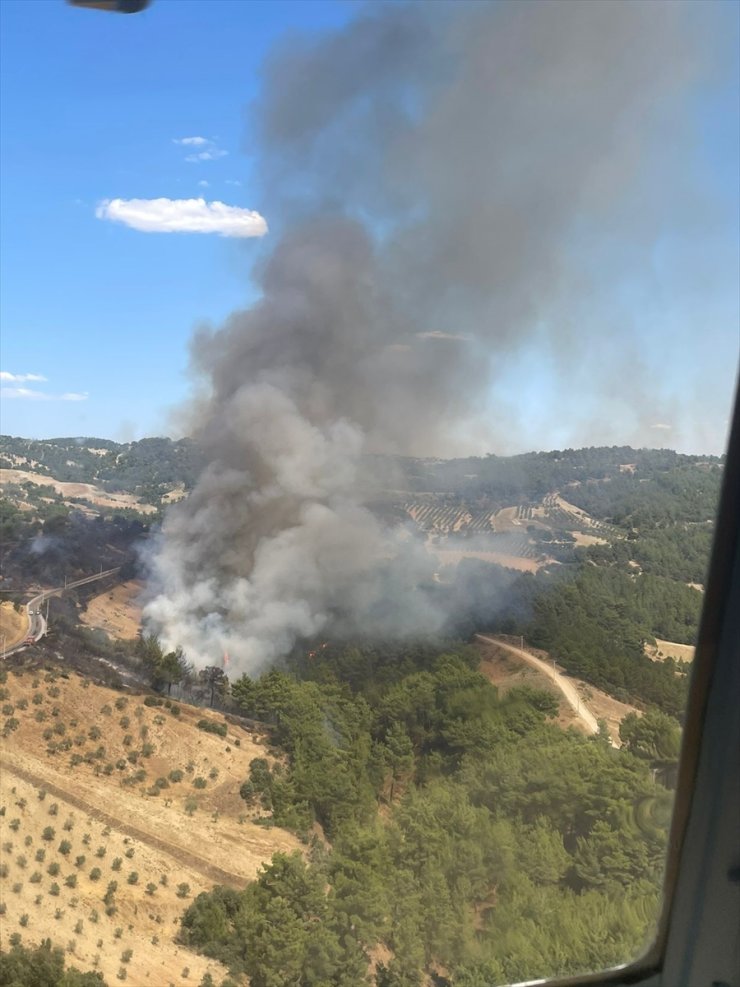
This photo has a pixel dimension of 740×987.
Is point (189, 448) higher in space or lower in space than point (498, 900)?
higher

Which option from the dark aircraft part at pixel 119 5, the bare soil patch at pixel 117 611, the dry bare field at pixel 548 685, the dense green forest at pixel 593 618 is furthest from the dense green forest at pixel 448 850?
the bare soil patch at pixel 117 611

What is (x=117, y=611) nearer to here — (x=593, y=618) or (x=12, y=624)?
(x=12, y=624)

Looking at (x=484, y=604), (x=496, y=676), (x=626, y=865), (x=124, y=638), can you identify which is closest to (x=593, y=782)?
(x=626, y=865)

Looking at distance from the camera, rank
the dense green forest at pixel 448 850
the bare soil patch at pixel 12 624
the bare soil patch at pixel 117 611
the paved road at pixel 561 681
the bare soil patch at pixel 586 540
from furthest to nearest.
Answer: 1. the bare soil patch at pixel 117 611
2. the bare soil patch at pixel 586 540
3. the bare soil patch at pixel 12 624
4. the paved road at pixel 561 681
5. the dense green forest at pixel 448 850

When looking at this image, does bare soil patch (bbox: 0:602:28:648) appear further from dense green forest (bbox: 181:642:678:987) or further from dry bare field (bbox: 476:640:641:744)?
→ dry bare field (bbox: 476:640:641:744)

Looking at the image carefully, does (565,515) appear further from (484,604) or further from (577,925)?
(577,925)

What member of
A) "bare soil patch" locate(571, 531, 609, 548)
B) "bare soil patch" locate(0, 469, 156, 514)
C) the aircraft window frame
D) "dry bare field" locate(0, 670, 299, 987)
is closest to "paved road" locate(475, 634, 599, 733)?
"bare soil patch" locate(571, 531, 609, 548)

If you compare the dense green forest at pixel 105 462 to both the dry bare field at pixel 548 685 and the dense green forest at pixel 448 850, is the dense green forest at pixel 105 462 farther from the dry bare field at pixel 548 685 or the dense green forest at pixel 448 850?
the dry bare field at pixel 548 685
